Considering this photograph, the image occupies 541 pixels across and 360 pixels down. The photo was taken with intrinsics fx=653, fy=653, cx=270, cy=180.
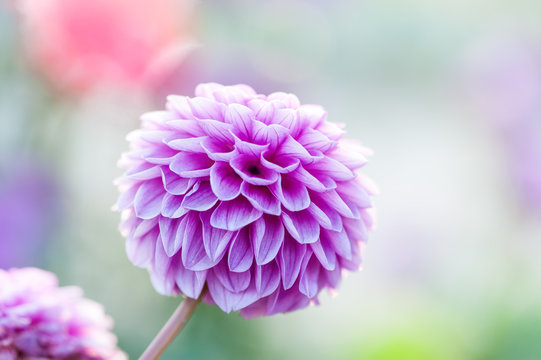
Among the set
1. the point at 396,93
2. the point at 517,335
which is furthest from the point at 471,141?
the point at 517,335

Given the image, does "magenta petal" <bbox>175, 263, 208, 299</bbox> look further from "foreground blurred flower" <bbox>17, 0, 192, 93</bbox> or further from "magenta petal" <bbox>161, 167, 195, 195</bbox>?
"foreground blurred flower" <bbox>17, 0, 192, 93</bbox>

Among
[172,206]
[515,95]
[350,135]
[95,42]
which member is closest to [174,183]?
[172,206]

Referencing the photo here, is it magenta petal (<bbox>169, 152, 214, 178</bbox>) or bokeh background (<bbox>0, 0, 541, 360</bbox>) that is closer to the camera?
magenta petal (<bbox>169, 152, 214, 178</bbox>)

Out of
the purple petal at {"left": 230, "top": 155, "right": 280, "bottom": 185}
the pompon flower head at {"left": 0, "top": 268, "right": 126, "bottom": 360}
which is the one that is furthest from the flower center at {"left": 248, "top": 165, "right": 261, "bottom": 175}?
the pompon flower head at {"left": 0, "top": 268, "right": 126, "bottom": 360}

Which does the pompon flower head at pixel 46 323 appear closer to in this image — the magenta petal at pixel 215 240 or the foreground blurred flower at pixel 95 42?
the magenta petal at pixel 215 240

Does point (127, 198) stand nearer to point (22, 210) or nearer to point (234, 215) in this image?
point (234, 215)

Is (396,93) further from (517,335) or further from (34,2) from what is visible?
(34,2)
